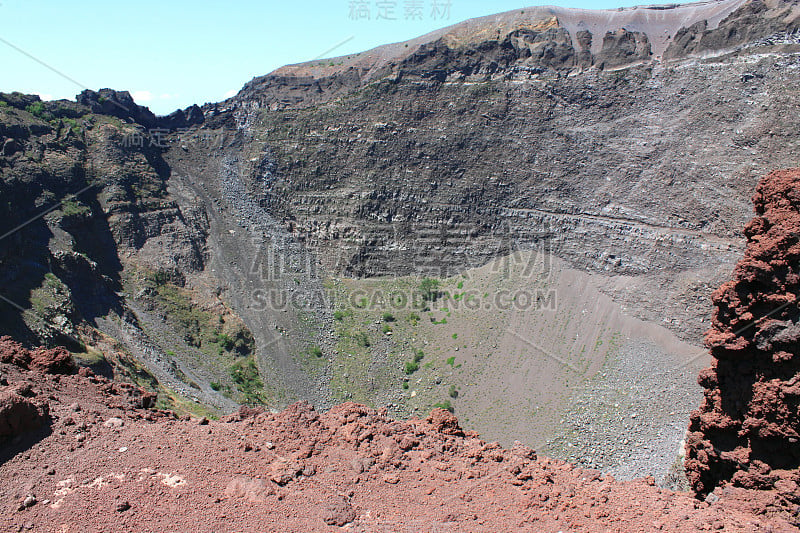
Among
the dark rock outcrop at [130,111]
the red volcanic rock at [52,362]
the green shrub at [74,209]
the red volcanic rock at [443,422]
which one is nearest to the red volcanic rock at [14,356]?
the red volcanic rock at [52,362]

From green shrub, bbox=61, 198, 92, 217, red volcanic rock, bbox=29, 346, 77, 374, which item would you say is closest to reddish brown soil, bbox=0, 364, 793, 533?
red volcanic rock, bbox=29, 346, 77, 374

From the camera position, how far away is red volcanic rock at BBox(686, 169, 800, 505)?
10586 mm

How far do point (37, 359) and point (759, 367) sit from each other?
16822 mm

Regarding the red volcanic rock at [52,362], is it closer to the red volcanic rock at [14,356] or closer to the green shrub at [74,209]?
the red volcanic rock at [14,356]

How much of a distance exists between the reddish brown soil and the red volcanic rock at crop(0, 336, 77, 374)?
449mm

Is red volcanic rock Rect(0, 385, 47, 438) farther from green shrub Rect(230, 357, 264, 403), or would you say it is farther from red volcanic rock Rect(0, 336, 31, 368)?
green shrub Rect(230, 357, 264, 403)

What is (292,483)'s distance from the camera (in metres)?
10.0

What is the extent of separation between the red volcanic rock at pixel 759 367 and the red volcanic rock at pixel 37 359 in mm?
15759

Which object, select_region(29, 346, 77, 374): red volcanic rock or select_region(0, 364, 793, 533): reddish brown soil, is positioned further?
select_region(29, 346, 77, 374): red volcanic rock

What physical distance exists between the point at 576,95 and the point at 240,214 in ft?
110

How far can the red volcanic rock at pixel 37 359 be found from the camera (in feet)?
41.2

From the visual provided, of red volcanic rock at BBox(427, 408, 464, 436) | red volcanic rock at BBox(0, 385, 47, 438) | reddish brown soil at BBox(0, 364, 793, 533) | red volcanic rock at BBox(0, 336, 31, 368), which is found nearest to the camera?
reddish brown soil at BBox(0, 364, 793, 533)

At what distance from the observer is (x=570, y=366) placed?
37.4 metres

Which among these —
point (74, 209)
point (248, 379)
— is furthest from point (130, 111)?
point (248, 379)
